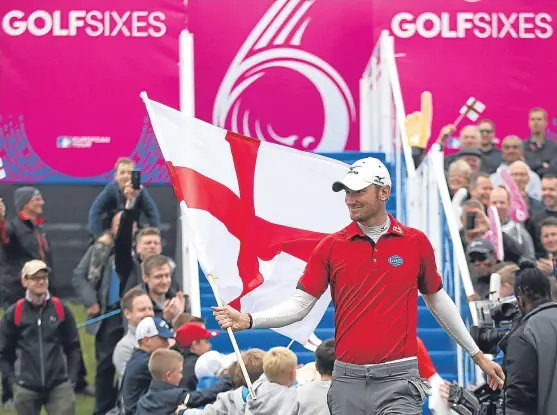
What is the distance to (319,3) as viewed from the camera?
20453 millimetres

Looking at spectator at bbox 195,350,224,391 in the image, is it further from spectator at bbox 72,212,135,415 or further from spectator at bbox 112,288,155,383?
spectator at bbox 72,212,135,415

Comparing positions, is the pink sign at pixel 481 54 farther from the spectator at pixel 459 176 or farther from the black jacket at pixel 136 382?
the black jacket at pixel 136 382

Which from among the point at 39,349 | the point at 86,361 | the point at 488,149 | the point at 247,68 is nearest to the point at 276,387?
the point at 39,349

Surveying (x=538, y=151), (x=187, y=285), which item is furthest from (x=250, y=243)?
(x=538, y=151)

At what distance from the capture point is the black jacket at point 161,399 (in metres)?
11.8

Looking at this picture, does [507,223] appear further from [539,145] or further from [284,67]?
[284,67]

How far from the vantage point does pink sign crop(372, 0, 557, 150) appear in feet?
65.7

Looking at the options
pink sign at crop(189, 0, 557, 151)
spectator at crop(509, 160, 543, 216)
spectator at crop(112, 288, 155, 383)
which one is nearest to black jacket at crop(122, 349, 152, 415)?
spectator at crop(112, 288, 155, 383)

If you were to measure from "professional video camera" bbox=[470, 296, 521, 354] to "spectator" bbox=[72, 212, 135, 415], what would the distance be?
16.4 ft

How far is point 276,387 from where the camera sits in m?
10.6

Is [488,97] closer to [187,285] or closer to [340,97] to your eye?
[340,97]

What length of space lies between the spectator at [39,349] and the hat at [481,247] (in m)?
3.37

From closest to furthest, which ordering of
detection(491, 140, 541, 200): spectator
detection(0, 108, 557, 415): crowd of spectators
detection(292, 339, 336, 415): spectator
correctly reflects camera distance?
1. detection(292, 339, 336, 415): spectator
2. detection(0, 108, 557, 415): crowd of spectators
3. detection(491, 140, 541, 200): spectator

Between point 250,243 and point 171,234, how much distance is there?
929 cm
